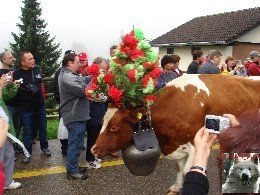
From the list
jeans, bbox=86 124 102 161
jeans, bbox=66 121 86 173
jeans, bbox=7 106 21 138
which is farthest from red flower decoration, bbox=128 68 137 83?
jeans, bbox=7 106 21 138

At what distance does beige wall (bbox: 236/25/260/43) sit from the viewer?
27562 mm

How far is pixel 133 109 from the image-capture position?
167 inches

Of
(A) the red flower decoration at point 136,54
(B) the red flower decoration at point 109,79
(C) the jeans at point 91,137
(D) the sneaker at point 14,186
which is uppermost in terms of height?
(A) the red flower decoration at point 136,54

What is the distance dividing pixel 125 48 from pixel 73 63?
1.48 m

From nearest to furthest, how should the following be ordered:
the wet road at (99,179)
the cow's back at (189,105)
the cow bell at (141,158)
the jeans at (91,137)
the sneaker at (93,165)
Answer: the cow bell at (141,158) → the cow's back at (189,105) → the wet road at (99,179) → the sneaker at (93,165) → the jeans at (91,137)

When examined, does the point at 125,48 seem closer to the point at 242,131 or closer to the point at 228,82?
the point at 228,82

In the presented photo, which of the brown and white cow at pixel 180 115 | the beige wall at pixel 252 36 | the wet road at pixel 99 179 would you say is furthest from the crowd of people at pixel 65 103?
the beige wall at pixel 252 36

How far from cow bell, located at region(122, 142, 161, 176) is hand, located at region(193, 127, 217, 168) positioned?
2.44 metres

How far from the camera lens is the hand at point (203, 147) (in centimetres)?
169

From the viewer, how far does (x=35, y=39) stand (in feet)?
100

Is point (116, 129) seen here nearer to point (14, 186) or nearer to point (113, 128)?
point (113, 128)

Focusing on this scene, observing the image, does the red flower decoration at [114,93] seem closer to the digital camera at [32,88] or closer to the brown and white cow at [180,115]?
the brown and white cow at [180,115]

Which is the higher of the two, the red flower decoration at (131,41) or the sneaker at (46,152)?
the red flower decoration at (131,41)

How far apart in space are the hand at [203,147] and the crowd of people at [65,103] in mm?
2526
